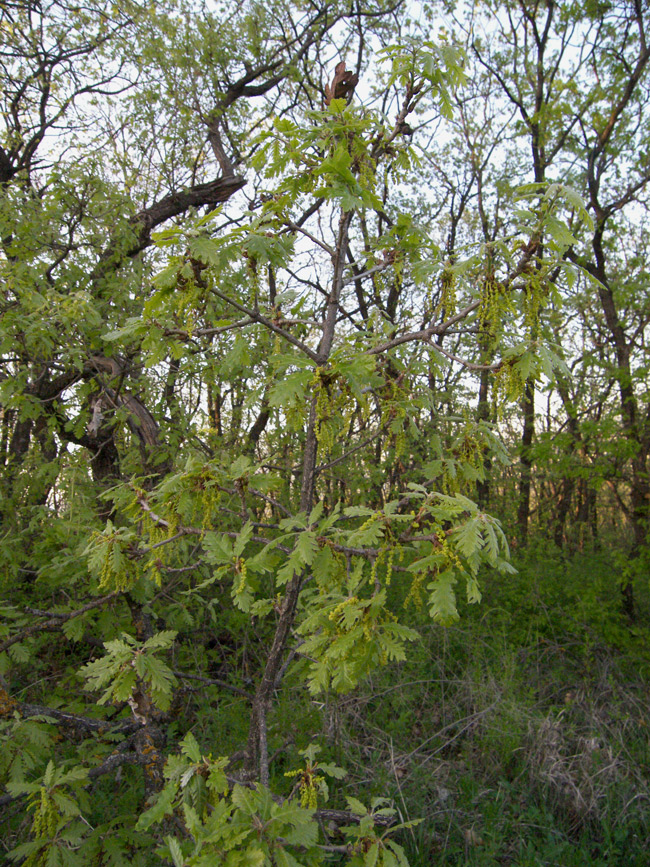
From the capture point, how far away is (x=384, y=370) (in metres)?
2.22

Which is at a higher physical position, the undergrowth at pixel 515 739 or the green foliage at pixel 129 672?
the green foliage at pixel 129 672

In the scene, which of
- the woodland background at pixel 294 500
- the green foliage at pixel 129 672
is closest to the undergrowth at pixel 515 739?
the woodland background at pixel 294 500

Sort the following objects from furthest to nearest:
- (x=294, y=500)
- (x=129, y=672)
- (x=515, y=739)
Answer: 1. (x=294, y=500)
2. (x=515, y=739)
3. (x=129, y=672)

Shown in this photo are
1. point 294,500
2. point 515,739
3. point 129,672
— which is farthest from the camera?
point 294,500

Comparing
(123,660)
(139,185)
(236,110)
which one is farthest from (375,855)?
(236,110)

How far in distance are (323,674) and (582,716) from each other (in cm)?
356

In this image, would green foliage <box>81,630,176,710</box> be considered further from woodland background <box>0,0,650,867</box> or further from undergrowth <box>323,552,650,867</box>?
undergrowth <box>323,552,650,867</box>

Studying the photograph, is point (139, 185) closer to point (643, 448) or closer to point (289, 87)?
point (289, 87)

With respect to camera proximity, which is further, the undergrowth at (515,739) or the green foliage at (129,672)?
the undergrowth at (515,739)

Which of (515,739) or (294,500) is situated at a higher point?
(294,500)

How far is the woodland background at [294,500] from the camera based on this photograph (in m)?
1.60

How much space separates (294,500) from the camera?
5258 mm

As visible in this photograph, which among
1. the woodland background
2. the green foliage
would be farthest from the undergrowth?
the green foliage

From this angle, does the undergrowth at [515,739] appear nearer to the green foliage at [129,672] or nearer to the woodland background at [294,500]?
the woodland background at [294,500]
